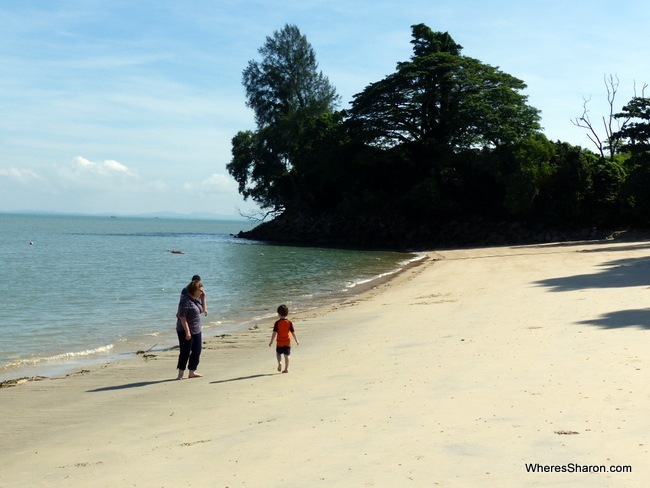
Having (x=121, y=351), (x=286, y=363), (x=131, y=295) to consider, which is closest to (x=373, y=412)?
(x=286, y=363)

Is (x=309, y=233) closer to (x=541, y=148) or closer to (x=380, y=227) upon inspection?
(x=380, y=227)

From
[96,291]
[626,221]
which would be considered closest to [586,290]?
[96,291]

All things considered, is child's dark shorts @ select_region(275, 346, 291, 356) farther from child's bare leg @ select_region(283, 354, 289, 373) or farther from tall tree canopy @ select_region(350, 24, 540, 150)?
tall tree canopy @ select_region(350, 24, 540, 150)

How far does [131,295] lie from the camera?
26250 millimetres

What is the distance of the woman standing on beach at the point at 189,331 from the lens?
453 inches

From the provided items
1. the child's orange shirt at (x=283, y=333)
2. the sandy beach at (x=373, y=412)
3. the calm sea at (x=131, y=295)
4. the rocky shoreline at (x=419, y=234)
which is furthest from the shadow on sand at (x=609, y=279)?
the rocky shoreline at (x=419, y=234)

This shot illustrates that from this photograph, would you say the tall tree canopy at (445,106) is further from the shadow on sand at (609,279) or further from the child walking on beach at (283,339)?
the child walking on beach at (283,339)

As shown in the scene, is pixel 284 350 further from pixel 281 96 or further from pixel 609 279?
pixel 281 96

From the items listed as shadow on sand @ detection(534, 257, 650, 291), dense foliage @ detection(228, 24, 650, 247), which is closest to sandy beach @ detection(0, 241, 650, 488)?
shadow on sand @ detection(534, 257, 650, 291)

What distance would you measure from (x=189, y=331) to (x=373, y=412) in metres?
4.82

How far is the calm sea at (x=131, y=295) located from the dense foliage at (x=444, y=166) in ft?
39.0

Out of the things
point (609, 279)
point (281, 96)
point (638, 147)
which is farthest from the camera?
point (281, 96)

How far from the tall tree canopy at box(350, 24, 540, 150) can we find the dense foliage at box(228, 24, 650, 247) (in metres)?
0.10

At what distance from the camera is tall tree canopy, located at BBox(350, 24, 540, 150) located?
56188 millimetres
